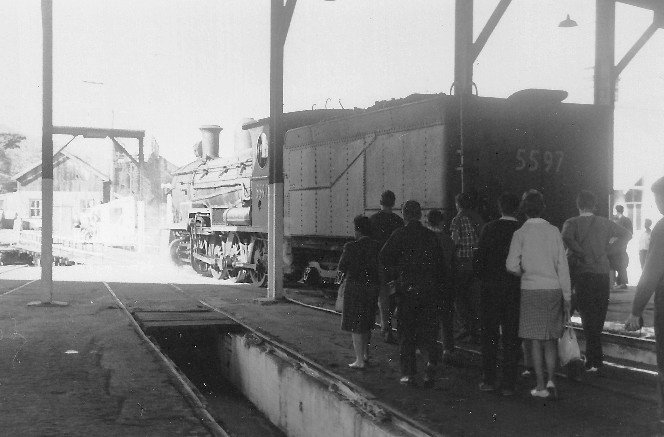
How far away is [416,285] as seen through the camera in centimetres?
631

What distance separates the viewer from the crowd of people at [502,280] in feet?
19.0

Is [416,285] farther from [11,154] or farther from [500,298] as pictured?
[11,154]

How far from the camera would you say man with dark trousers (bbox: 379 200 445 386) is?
249 inches

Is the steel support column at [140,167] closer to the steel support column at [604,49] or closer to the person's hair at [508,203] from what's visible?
the steel support column at [604,49]

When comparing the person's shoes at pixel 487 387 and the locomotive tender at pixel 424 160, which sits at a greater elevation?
the locomotive tender at pixel 424 160

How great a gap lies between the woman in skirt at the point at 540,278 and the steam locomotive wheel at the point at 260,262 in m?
10.2

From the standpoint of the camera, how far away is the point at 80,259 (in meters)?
34.5

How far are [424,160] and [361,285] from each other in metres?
3.30

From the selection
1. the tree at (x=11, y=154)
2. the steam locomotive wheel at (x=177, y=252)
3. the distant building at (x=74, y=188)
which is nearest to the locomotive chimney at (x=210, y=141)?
the steam locomotive wheel at (x=177, y=252)

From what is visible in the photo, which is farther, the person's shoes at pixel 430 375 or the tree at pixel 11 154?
the tree at pixel 11 154

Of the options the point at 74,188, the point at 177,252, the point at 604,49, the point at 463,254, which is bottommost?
the point at 177,252

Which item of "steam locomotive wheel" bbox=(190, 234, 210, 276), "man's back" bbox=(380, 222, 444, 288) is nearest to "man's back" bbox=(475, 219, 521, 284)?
"man's back" bbox=(380, 222, 444, 288)

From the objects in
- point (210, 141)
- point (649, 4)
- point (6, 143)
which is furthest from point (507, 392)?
point (6, 143)

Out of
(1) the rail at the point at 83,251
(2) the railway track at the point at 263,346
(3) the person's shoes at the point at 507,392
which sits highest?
(3) the person's shoes at the point at 507,392
